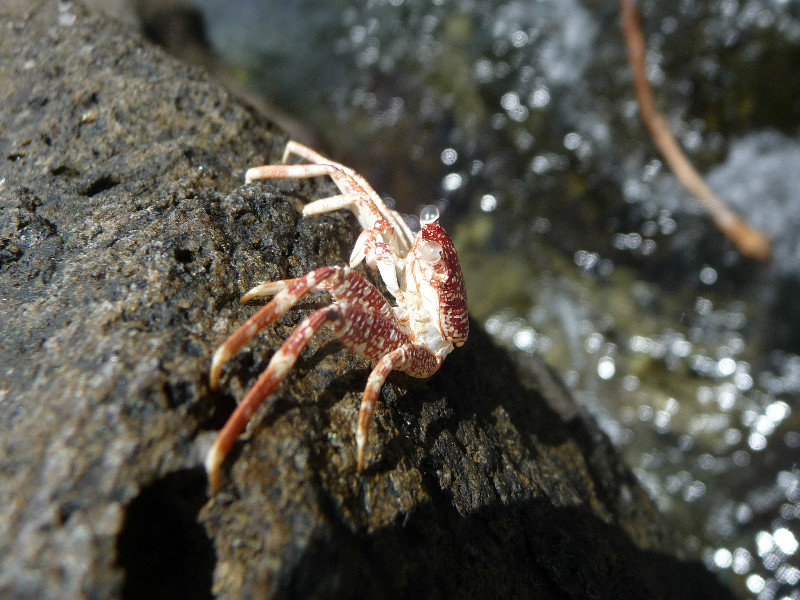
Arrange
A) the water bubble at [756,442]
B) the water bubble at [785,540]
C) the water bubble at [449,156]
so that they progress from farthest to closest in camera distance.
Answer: the water bubble at [449,156], the water bubble at [756,442], the water bubble at [785,540]

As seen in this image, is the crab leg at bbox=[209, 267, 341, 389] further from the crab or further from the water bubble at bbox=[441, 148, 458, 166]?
the water bubble at bbox=[441, 148, 458, 166]

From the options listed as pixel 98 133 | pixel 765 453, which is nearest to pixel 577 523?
pixel 98 133

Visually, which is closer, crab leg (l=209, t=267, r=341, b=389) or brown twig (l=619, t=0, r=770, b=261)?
crab leg (l=209, t=267, r=341, b=389)

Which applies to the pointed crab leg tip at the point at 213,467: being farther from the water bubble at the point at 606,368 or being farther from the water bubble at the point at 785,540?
the water bubble at the point at 785,540

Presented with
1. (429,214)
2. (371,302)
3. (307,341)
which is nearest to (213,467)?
(307,341)

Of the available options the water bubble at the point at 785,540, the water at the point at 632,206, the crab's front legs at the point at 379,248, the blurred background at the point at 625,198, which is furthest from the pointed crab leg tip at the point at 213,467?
the water bubble at the point at 785,540

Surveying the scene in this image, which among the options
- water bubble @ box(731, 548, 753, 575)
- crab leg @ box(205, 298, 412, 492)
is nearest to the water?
water bubble @ box(731, 548, 753, 575)
